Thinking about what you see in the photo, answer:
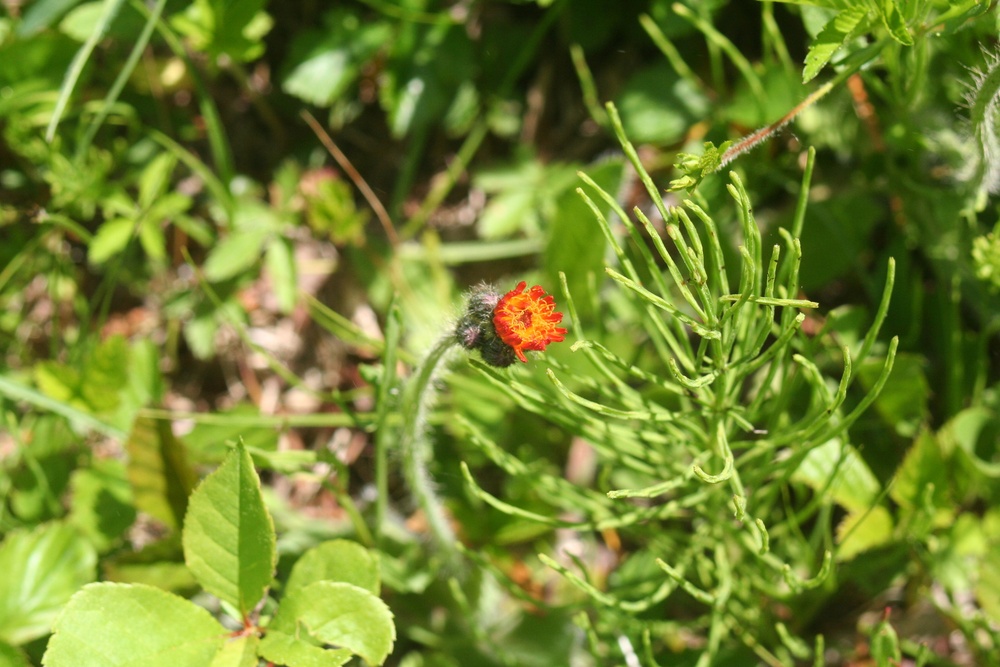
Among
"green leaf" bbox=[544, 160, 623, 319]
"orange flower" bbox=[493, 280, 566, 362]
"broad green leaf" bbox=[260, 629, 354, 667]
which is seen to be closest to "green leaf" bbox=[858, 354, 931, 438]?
"green leaf" bbox=[544, 160, 623, 319]

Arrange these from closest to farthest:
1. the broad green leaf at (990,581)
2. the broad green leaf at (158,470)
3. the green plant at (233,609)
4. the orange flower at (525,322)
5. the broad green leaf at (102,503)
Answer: the orange flower at (525,322) < the green plant at (233,609) < the broad green leaf at (990,581) < the broad green leaf at (158,470) < the broad green leaf at (102,503)

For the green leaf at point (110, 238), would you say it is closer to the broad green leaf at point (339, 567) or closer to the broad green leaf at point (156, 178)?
the broad green leaf at point (156, 178)

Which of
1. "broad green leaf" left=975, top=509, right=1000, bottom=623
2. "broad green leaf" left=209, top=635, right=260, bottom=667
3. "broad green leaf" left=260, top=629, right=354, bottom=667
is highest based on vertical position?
"broad green leaf" left=260, top=629, right=354, bottom=667

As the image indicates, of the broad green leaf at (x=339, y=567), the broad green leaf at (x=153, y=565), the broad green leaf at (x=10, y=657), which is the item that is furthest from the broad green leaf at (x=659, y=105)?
the broad green leaf at (x=10, y=657)

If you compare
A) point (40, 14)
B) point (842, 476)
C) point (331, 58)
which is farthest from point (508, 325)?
point (40, 14)

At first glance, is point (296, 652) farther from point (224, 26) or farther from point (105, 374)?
point (224, 26)

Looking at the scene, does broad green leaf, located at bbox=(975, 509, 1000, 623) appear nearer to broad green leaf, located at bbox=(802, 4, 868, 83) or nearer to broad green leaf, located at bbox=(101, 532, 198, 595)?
broad green leaf, located at bbox=(802, 4, 868, 83)
